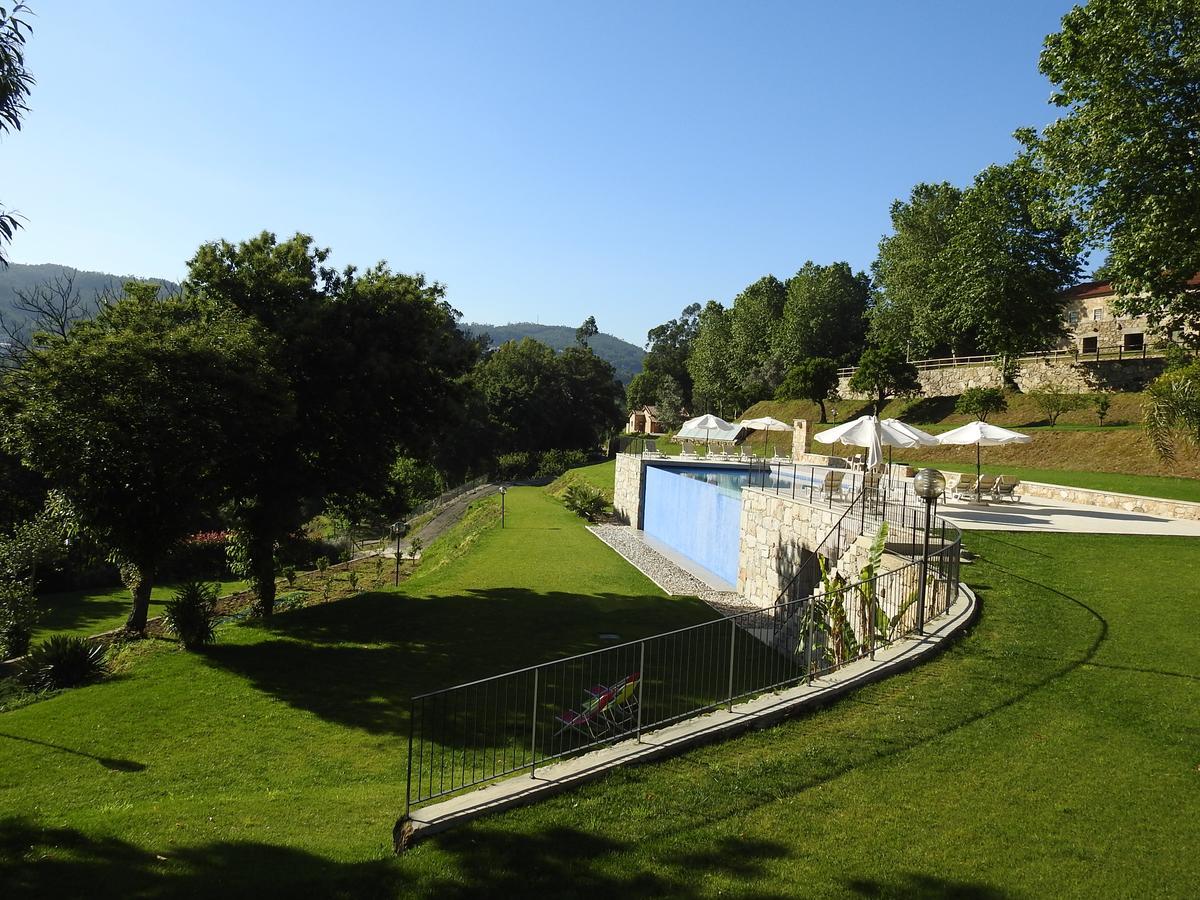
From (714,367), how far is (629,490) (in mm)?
45927

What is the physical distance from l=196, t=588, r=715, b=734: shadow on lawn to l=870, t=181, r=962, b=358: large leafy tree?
38.0 m

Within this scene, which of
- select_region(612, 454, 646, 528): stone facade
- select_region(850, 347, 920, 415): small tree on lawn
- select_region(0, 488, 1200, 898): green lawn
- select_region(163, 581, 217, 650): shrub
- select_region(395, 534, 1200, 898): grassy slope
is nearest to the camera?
select_region(395, 534, 1200, 898): grassy slope

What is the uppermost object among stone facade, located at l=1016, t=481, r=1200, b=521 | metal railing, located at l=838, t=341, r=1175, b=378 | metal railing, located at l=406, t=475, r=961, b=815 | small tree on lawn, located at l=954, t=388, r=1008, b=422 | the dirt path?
metal railing, located at l=838, t=341, r=1175, b=378

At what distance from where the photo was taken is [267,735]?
32.4ft

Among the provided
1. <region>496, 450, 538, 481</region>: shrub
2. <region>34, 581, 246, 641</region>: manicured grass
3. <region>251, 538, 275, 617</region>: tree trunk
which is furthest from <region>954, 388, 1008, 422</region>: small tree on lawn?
<region>34, 581, 246, 641</region>: manicured grass

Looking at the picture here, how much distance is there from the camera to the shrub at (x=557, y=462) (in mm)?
57281

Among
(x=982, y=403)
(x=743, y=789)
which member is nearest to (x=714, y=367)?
(x=982, y=403)

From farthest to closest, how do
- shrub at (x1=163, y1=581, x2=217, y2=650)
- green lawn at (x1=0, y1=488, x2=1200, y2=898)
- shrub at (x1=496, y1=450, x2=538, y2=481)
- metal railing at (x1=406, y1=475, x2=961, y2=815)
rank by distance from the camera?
shrub at (x1=496, y1=450, x2=538, y2=481) → shrub at (x1=163, y1=581, x2=217, y2=650) → metal railing at (x1=406, y1=475, x2=961, y2=815) → green lawn at (x1=0, y1=488, x2=1200, y2=898)

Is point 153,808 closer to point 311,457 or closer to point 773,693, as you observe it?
point 773,693

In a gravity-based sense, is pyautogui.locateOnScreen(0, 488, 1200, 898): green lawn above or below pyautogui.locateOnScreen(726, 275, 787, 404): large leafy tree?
below

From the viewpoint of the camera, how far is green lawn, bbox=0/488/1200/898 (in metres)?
5.03

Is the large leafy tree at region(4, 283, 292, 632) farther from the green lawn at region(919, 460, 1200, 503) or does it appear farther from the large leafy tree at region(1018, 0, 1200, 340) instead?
the green lawn at region(919, 460, 1200, 503)

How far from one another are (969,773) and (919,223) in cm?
5216

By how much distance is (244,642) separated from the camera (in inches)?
581
